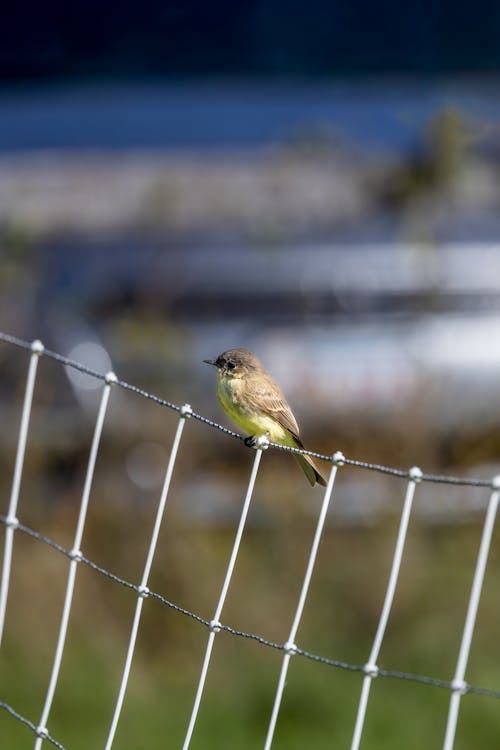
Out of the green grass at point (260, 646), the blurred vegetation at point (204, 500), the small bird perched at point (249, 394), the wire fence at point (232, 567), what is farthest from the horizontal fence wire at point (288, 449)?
the blurred vegetation at point (204, 500)

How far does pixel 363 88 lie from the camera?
6.30 metres

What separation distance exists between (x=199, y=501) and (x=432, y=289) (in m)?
1.73

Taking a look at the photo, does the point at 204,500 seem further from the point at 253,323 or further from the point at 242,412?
the point at 242,412

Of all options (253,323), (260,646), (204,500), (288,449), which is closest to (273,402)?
(288,449)

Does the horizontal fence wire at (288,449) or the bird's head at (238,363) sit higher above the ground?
the bird's head at (238,363)

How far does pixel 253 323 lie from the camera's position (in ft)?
20.9

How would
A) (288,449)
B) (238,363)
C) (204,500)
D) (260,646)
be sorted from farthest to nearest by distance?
(204,500) → (260,646) → (238,363) → (288,449)

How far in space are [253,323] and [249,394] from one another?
9.53 ft

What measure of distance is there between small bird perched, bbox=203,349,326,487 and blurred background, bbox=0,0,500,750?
182cm

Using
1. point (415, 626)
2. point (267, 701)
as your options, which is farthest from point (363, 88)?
point (267, 701)

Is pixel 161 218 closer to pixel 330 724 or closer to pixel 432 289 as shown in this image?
pixel 432 289

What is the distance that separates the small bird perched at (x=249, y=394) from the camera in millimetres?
3457

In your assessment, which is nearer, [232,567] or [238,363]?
[232,567]

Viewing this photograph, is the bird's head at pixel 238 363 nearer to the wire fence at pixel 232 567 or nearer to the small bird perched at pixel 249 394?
the small bird perched at pixel 249 394
